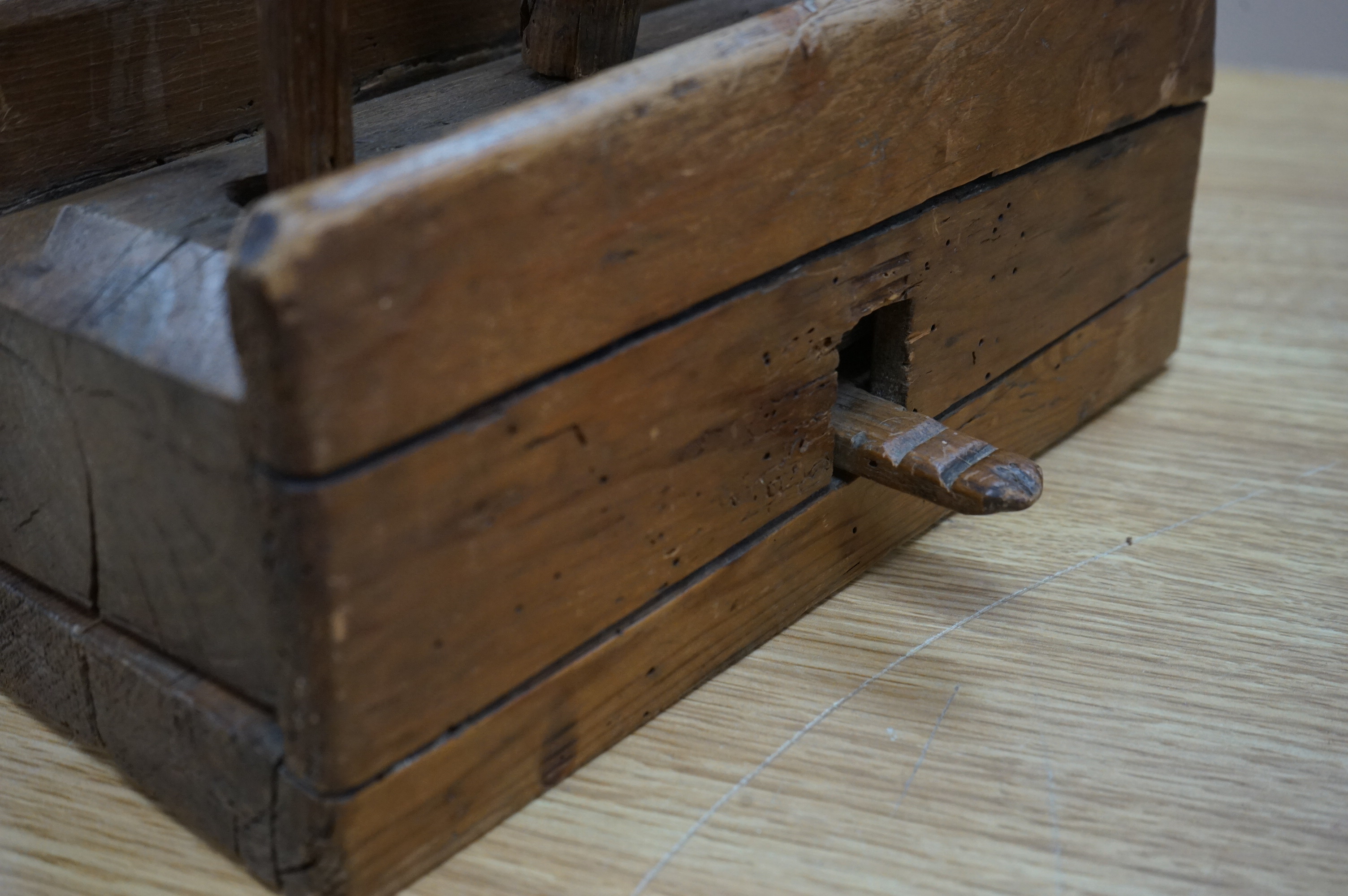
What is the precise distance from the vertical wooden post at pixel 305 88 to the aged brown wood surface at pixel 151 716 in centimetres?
35

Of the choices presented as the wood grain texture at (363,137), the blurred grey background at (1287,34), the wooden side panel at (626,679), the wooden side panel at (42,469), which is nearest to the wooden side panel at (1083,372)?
the wooden side panel at (626,679)

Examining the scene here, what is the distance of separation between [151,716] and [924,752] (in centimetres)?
57

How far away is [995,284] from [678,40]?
0.38 metres

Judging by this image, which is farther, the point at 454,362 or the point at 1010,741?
the point at 1010,741

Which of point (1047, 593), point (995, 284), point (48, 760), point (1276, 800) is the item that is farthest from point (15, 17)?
point (1276, 800)

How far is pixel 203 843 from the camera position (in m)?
0.96

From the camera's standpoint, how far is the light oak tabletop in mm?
947

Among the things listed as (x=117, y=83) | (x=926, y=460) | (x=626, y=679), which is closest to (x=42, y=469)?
(x=117, y=83)

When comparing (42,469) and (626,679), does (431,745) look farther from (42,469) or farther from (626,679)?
(42,469)

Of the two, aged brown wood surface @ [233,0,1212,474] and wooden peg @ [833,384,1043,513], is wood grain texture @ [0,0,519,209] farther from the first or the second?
wooden peg @ [833,384,1043,513]

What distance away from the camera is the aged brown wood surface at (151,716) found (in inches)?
35.6

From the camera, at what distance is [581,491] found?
0.94 m

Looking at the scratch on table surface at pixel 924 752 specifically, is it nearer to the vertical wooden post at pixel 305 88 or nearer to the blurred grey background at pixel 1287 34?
the vertical wooden post at pixel 305 88

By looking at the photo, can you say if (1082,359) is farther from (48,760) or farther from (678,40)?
(48,760)
